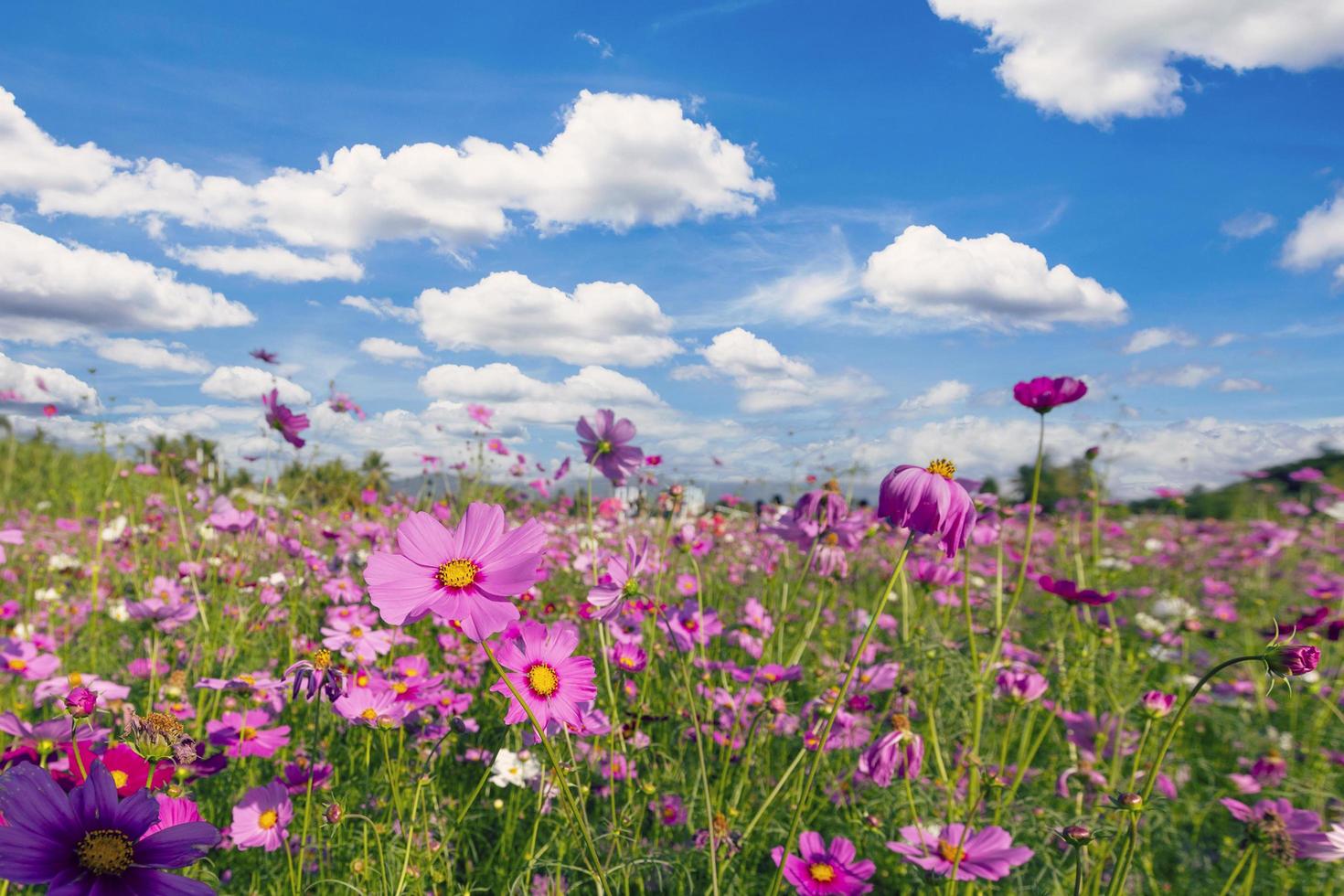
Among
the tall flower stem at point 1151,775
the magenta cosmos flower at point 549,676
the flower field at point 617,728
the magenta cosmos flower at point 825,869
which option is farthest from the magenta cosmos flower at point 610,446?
the tall flower stem at point 1151,775

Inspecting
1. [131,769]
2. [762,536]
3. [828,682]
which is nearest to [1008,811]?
[828,682]

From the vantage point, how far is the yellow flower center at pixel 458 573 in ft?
3.37

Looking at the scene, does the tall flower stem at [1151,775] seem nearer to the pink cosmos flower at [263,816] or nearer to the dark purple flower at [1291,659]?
the dark purple flower at [1291,659]

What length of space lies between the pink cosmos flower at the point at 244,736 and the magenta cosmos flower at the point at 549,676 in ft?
2.80

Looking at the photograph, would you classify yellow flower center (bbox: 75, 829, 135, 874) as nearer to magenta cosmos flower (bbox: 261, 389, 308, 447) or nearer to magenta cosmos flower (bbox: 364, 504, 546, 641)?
magenta cosmos flower (bbox: 364, 504, 546, 641)

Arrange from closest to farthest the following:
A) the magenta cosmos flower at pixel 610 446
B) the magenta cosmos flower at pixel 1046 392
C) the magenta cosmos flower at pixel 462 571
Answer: the magenta cosmos flower at pixel 462 571 → the magenta cosmos flower at pixel 1046 392 → the magenta cosmos flower at pixel 610 446

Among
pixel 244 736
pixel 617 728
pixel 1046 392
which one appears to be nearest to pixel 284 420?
pixel 244 736

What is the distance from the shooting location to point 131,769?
956 mm

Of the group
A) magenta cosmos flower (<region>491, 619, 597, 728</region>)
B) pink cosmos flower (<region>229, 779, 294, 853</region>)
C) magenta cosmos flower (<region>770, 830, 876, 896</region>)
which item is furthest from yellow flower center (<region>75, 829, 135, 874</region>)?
magenta cosmos flower (<region>770, 830, 876, 896</region>)

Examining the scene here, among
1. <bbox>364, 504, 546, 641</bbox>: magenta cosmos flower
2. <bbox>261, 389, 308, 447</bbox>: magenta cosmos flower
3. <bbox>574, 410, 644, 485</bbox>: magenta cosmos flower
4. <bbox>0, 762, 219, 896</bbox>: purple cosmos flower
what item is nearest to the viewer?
<bbox>0, 762, 219, 896</bbox>: purple cosmos flower

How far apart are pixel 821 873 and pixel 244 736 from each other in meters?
1.25

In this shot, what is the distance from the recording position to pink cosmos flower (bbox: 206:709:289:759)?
1705 mm

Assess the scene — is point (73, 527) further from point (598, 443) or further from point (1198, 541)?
point (1198, 541)

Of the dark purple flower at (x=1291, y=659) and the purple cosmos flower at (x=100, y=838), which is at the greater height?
the dark purple flower at (x=1291, y=659)
